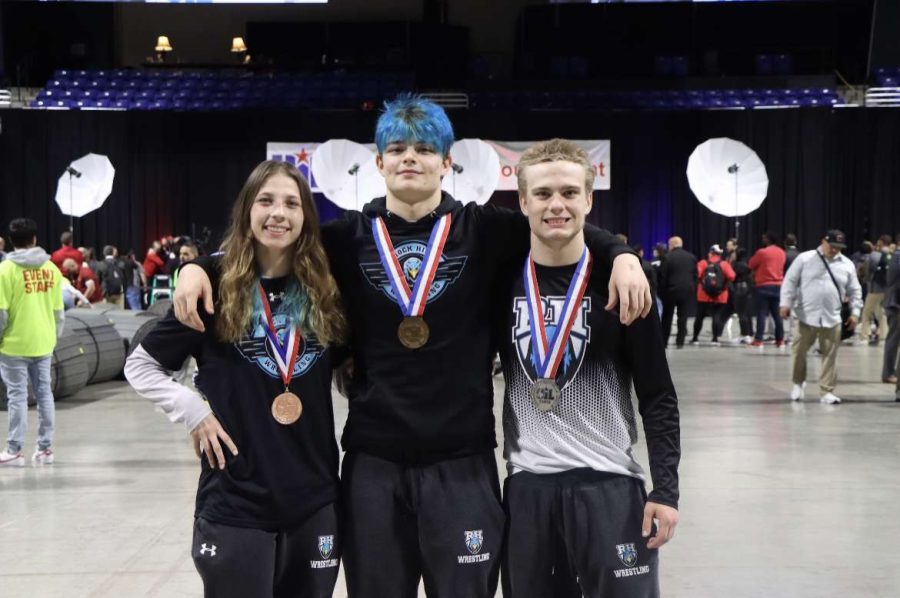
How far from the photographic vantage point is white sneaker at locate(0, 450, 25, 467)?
8203 mm

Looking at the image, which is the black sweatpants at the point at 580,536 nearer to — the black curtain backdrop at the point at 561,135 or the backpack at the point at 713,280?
the backpack at the point at 713,280

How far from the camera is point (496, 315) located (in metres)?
3.13

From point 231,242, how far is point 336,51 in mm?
26781

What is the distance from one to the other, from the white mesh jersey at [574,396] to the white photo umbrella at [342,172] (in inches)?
647

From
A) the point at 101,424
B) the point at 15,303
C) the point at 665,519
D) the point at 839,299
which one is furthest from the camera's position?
the point at 839,299

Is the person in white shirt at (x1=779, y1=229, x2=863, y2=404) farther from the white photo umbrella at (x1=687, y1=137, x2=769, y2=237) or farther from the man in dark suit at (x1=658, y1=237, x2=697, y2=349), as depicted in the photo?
the white photo umbrella at (x1=687, y1=137, x2=769, y2=237)

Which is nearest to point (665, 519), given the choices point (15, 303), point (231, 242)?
point (231, 242)

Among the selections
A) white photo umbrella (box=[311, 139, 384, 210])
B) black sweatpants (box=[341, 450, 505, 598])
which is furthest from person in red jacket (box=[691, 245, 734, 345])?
black sweatpants (box=[341, 450, 505, 598])

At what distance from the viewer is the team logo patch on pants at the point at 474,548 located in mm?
2982

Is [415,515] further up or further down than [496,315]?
further down

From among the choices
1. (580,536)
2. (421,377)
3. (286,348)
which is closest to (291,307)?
(286,348)

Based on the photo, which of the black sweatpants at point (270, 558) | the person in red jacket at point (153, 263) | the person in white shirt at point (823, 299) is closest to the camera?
the black sweatpants at point (270, 558)

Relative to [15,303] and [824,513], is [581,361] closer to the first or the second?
[824,513]

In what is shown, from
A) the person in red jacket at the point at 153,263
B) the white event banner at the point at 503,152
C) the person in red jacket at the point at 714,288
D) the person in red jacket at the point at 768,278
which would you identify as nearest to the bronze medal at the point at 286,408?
the person in red jacket at the point at 768,278
